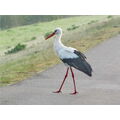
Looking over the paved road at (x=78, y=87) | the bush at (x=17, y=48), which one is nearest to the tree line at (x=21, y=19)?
the bush at (x=17, y=48)

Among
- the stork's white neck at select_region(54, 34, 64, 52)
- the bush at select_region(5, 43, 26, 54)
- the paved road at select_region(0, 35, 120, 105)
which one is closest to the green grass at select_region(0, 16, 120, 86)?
the bush at select_region(5, 43, 26, 54)

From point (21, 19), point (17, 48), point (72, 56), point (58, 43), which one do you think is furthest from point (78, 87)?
point (17, 48)

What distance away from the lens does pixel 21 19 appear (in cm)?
1702

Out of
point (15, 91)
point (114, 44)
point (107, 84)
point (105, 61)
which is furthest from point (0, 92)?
point (114, 44)

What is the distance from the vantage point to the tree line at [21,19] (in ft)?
54.1

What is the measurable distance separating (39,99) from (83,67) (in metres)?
1.30

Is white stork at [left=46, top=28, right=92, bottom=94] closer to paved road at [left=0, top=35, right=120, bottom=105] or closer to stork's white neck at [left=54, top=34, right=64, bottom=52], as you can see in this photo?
stork's white neck at [left=54, top=34, right=64, bottom=52]

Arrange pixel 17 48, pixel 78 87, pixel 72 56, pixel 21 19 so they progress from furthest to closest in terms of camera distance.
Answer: pixel 17 48
pixel 21 19
pixel 78 87
pixel 72 56

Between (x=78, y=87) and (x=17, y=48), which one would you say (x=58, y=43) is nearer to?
(x=78, y=87)

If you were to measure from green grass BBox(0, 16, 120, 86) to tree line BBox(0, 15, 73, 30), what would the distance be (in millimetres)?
198

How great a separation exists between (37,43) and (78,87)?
3.25 m

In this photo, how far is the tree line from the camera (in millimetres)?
16484

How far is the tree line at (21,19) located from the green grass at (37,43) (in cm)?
20

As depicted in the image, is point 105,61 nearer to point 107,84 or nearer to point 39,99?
point 107,84
